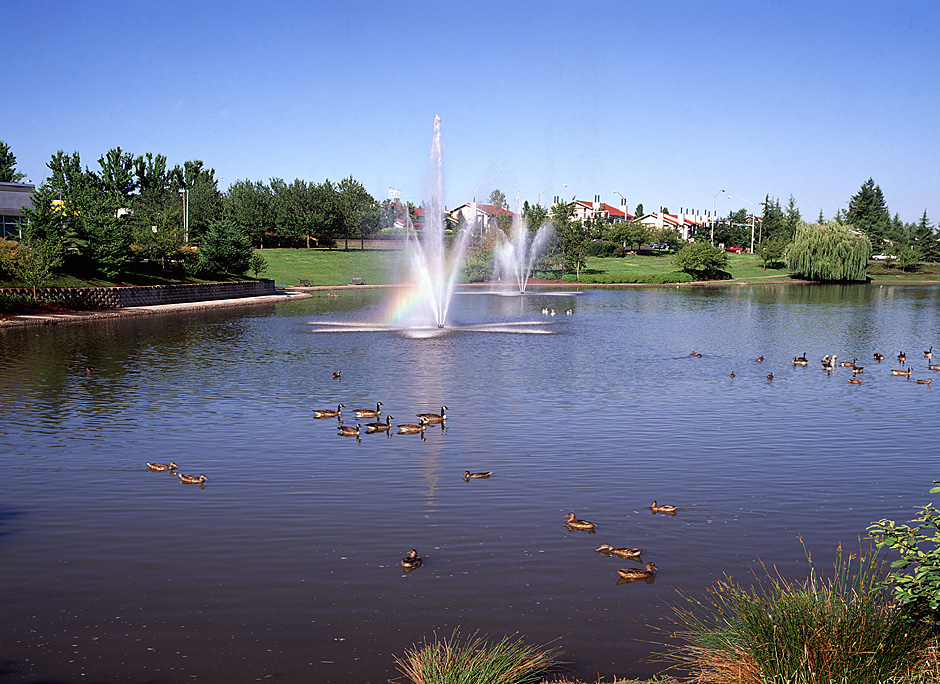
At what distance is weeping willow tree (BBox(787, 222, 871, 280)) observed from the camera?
10500 cm

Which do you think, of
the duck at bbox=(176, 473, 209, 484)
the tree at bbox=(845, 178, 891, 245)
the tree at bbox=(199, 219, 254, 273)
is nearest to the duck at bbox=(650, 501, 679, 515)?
the duck at bbox=(176, 473, 209, 484)

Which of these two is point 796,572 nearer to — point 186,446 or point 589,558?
point 589,558

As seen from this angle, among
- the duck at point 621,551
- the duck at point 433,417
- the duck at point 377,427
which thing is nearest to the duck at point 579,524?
the duck at point 621,551

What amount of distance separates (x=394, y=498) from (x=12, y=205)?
267ft

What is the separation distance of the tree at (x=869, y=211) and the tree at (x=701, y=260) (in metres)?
45.9

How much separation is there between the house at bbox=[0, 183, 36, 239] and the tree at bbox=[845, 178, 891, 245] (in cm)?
13005

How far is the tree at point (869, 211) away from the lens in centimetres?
14475

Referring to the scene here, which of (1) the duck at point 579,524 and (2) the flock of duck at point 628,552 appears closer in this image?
(2) the flock of duck at point 628,552

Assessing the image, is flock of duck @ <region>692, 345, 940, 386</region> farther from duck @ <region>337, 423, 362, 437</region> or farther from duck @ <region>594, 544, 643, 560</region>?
duck @ <region>594, 544, 643, 560</region>

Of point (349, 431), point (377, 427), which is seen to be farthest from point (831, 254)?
point (349, 431)

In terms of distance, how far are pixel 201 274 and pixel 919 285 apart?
9249 cm

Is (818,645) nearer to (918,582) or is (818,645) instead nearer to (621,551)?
(918,582)

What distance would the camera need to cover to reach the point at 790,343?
41312mm

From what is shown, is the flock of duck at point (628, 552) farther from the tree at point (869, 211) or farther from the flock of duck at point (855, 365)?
the tree at point (869, 211)
